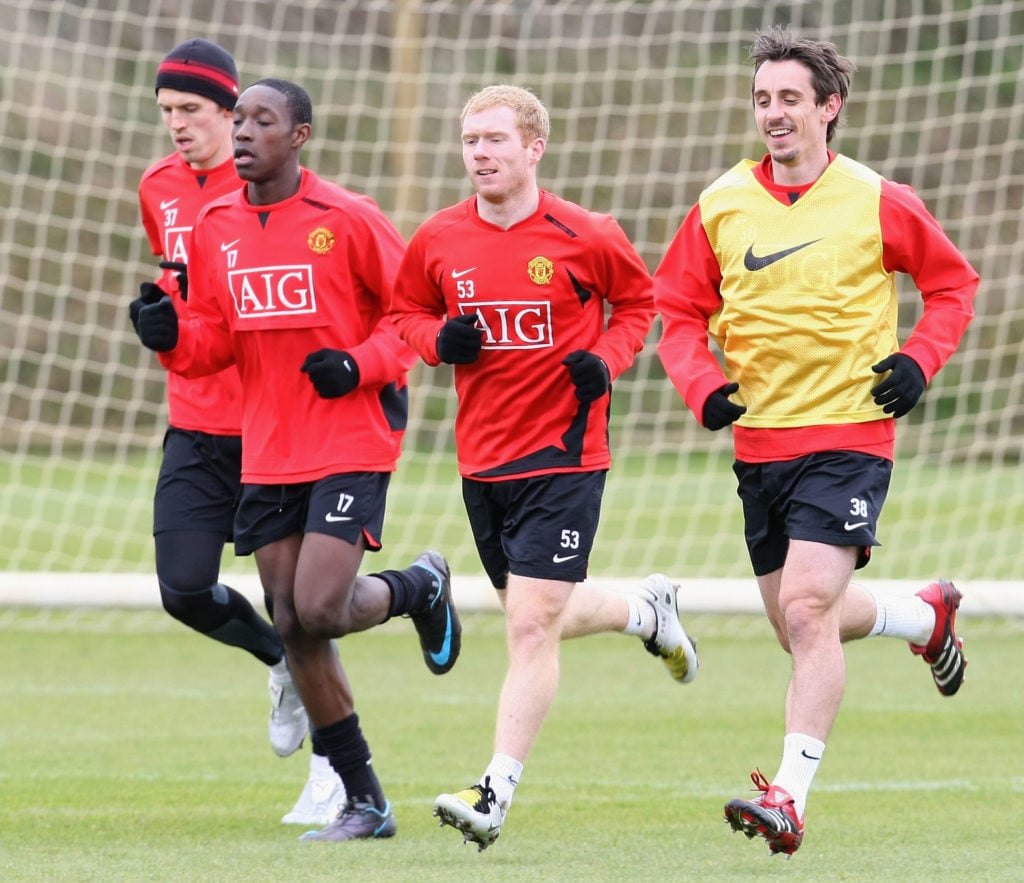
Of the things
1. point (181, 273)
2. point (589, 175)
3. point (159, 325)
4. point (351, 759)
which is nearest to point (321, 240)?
point (159, 325)

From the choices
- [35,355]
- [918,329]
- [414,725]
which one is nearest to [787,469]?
[918,329]

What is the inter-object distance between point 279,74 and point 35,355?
21.0 feet

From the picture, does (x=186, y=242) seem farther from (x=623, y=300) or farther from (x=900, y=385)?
(x=900, y=385)

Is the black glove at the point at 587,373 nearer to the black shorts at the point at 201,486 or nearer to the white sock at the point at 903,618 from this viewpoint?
the white sock at the point at 903,618

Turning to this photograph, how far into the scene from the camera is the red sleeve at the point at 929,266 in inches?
211

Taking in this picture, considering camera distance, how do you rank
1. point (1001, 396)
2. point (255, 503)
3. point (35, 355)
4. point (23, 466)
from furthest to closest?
1. point (35, 355)
2. point (23, 466)
3. point (1001, 396)
4. point (255, 503)

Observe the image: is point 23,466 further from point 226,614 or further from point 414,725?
point 226,614

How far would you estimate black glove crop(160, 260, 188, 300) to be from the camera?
613 centimetres

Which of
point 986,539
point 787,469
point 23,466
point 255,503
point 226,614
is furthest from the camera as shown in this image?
point 23,466

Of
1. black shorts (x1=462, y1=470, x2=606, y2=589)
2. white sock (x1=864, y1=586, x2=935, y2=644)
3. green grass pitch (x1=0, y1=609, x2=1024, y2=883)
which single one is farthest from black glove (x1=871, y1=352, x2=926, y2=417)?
green grass pitch (x1=0, y1=609, x2=1024, y2=883)

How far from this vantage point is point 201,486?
21.0 ft

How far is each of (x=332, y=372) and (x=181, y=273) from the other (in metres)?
0.91

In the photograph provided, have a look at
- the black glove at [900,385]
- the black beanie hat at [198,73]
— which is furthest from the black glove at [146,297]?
the black glove at [900,385]

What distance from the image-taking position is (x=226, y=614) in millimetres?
6531
